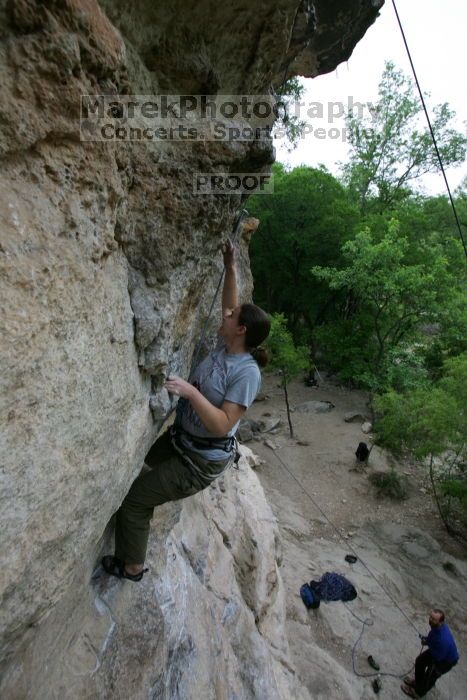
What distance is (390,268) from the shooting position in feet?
44.7

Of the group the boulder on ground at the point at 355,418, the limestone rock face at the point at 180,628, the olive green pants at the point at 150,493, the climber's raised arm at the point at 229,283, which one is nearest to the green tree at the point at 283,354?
the boulder on ground at the point at 355,418

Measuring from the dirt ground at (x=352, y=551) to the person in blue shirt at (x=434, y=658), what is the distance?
32 cm

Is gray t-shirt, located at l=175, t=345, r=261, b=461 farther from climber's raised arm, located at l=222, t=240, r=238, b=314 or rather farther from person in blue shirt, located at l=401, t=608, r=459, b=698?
person in blue shirt, located at l=401, t=608, r=459, b=698

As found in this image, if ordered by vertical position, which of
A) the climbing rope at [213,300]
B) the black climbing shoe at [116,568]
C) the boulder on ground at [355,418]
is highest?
the climbing rope at [213,300]

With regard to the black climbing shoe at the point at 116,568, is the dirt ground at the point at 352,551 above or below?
below

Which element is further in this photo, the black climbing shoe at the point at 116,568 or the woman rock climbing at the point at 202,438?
the black climbing shoe at the point at 116,568

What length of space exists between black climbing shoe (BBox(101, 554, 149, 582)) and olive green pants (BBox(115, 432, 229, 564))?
51 millimetres

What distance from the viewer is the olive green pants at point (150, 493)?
2.96 m

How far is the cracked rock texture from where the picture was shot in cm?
156

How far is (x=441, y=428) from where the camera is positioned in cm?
934

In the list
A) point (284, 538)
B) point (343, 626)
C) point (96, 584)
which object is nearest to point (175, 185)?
point (96, 584)

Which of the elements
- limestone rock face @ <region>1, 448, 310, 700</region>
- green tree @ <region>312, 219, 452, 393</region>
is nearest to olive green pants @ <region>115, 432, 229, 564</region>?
limestone rock face @ <region>1, 448, 310, 700</region>

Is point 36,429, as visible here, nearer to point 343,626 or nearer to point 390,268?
point 343,626

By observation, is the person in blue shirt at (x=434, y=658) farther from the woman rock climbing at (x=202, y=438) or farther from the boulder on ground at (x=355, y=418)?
the boulder on ground at (x=355, y=418)
